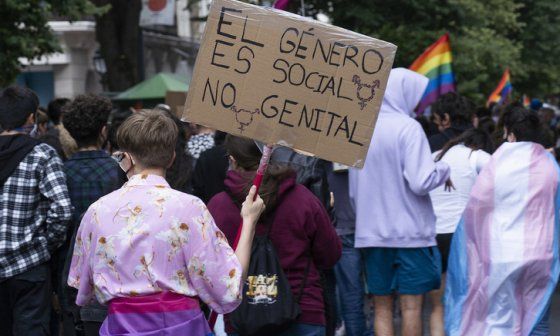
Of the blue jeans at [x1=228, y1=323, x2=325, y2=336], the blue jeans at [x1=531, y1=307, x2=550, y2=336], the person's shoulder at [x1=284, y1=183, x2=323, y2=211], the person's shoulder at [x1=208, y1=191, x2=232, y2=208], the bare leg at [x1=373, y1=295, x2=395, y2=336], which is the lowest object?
the bare leg at [x1=373, y1=295, x2=395, y2=336]

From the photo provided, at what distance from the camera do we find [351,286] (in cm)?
728

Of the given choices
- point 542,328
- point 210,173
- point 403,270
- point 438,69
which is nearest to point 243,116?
point 403,270

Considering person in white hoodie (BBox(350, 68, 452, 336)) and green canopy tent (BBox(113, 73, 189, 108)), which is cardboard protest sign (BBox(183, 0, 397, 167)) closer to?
person in white hoodie (BBox(350, 68, 452, 336))

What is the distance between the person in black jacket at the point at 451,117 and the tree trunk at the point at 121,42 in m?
11.2

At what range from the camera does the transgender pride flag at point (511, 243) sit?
252 inches

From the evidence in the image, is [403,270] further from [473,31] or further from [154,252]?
[473,31]

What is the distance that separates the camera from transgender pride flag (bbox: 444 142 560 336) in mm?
6410

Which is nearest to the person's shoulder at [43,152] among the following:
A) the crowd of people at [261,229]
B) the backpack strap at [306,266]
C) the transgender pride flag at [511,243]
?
the crowd of people at [261,229]

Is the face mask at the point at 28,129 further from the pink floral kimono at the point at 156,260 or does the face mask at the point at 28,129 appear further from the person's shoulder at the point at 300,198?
the pink floral kimono at the point at 156,260

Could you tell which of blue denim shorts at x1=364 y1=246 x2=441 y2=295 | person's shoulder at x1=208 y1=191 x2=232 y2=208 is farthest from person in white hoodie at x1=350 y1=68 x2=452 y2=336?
person's shoulder at x1=208 y1=191 x2=232 y2=208

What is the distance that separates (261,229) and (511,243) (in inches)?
83.7

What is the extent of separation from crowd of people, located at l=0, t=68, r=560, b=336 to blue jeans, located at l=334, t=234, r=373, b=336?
0.04 feet

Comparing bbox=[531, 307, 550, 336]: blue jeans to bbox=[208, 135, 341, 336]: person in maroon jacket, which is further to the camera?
bbox=[531, 307, 550, 336]: blue jeans

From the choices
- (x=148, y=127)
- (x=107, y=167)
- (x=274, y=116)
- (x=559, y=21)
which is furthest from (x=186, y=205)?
(x=559, y=21)
